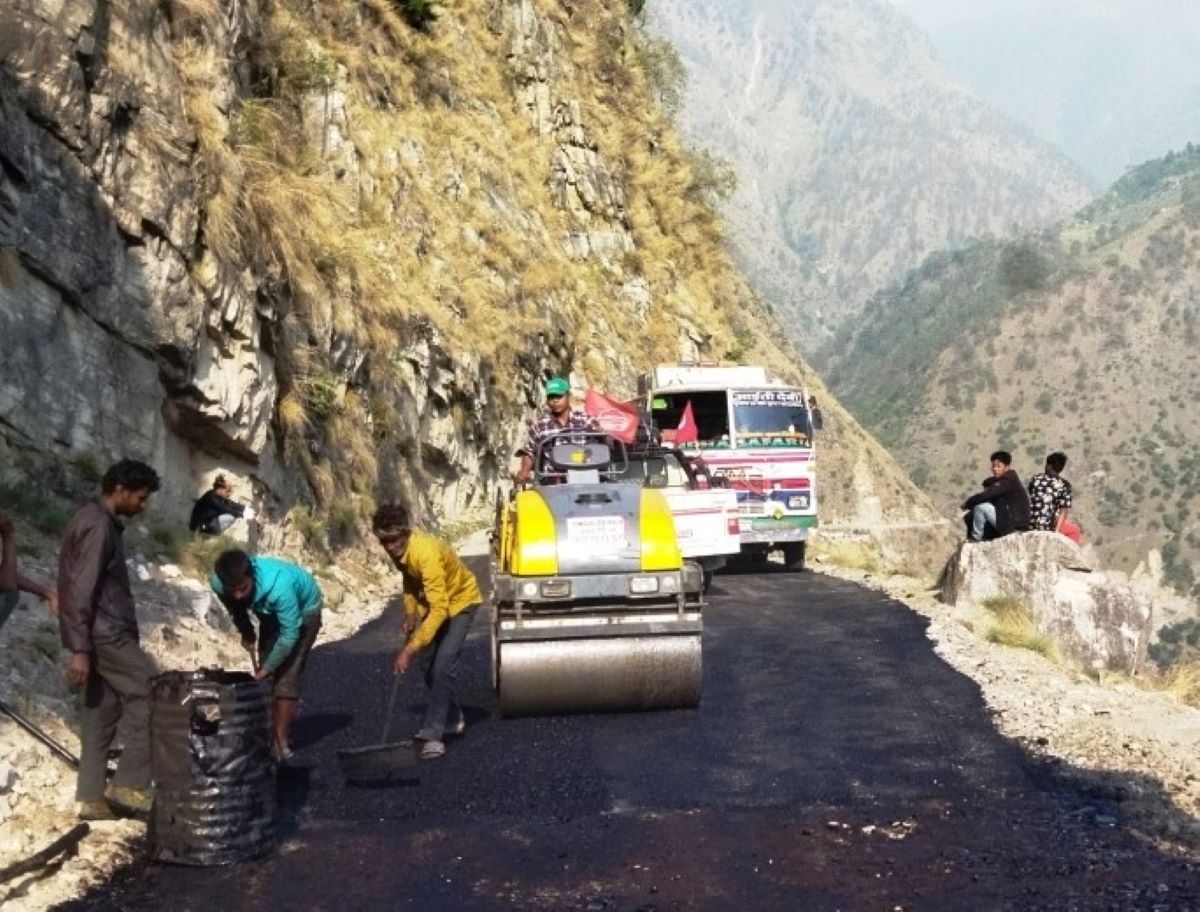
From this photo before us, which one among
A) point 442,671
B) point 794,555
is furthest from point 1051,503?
point 442,671

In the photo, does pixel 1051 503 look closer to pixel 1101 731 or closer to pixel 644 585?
pixel 1101 731

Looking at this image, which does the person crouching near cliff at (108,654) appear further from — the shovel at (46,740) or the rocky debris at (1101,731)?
the rocky debris at (1101,731)

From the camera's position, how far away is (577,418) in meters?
13.4

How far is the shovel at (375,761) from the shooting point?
26.0 ft

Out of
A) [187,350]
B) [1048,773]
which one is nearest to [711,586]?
[187,350]

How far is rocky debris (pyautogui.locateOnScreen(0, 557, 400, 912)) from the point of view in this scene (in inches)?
251

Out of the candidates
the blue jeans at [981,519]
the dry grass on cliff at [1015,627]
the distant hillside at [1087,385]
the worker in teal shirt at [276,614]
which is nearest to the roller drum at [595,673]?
the worker in teal shirt at [276,614]

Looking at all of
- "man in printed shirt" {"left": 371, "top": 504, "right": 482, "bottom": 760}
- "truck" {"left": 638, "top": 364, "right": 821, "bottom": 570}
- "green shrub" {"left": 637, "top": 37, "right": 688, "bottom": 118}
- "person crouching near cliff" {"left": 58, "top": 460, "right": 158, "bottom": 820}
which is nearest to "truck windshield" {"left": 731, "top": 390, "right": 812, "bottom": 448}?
"truck" {"left": 638, "top": 364, "right": 821, "bottom": 570}

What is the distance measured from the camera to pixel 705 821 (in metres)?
7.08

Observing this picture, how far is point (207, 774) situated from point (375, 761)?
1646 millimetres

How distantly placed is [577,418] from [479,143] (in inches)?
814

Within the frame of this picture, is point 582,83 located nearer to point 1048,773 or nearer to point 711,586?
point 711,586

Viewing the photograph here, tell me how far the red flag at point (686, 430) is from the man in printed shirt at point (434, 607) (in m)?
12.7

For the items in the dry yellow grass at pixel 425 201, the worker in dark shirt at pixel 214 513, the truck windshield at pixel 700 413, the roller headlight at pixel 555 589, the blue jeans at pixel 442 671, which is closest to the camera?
the blue jeans at pixel 442 671
